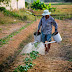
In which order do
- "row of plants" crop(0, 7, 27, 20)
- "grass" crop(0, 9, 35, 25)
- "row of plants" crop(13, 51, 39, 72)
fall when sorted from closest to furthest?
"row of plants" crop(13, 51, 39, 72)
"grass" crop(0, 9, 35, 25)
"row of plants" crop(0, 7, 27, 20)

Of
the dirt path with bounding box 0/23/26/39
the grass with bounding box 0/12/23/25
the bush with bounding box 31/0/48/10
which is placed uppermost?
the bush with bounding box 31/0/48/10

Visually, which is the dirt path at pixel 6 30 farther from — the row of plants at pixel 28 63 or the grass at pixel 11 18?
the row of plants at pixel 28 63

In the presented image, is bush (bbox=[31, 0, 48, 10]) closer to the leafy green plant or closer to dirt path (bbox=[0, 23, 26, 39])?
dirt path (bbox=[0, 23, 26, 39])

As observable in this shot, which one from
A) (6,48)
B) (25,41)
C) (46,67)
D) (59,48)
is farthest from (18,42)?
(46,67)

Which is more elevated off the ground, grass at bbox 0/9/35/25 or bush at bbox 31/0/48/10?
bush at bbox 31/0/48/10

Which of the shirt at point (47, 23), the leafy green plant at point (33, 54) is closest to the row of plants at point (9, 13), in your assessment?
the shirt at point (47, 23)

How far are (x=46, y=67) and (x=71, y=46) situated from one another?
2.85 meters

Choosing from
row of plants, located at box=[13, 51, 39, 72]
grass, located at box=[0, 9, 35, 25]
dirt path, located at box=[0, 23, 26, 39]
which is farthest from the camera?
grass, located at box=[0, 9, 35, 25]

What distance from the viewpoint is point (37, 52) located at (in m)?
5.33

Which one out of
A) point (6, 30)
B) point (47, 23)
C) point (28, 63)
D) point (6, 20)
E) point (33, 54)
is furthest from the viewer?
point (6, 20)

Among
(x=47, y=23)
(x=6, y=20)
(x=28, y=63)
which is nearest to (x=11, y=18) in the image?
(x=6, y=20)

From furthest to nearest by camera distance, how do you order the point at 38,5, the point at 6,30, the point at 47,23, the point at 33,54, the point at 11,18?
the point at 38,5, the point at 11,18, the point at 6,30, the point at 47,23, the point at 33,54

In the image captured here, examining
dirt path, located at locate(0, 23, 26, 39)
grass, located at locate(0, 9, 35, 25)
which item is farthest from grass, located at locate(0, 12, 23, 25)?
dirt path, located at locate(0, 23, 26, 39)

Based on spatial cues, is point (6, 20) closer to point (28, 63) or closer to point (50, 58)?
point (50, 58)
